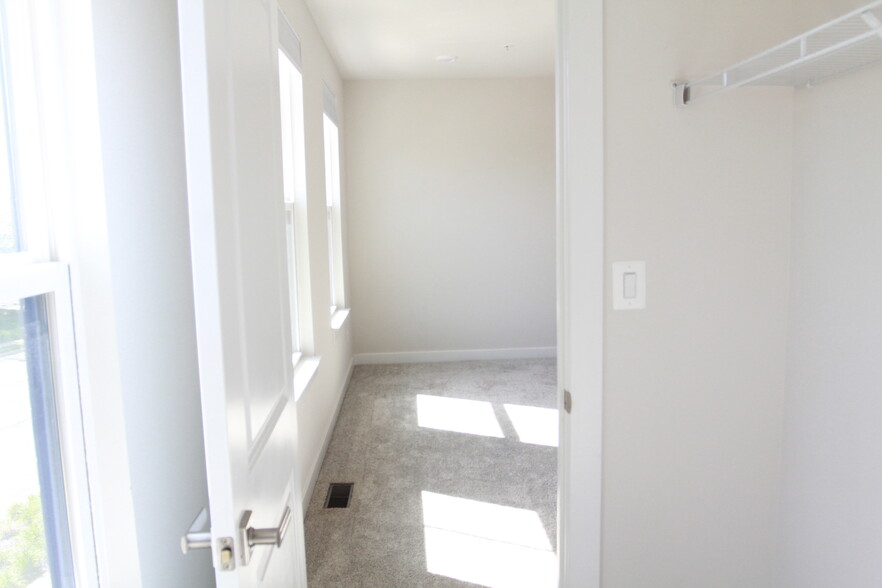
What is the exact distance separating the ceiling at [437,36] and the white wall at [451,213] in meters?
0.26

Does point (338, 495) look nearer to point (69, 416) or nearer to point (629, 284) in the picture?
point (629, 284)

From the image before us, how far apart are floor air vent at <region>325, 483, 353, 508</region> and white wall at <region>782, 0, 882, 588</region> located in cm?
204

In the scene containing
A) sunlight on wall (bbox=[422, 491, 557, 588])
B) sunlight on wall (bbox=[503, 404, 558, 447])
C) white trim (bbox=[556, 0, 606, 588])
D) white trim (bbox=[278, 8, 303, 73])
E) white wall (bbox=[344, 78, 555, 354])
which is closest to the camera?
white trim (bbox=[556, 0, 606, 588])

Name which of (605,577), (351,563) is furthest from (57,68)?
(351,563)

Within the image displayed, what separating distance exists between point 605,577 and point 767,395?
2.03 feet

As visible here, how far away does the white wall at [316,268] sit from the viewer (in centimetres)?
304

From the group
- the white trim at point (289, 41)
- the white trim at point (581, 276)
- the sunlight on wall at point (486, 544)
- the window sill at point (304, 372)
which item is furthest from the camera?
the window sill at point (304, 372)

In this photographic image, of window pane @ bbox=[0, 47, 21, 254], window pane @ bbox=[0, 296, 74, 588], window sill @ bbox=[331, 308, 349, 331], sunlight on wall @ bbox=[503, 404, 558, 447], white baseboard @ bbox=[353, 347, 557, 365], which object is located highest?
window pane @ bbox=[0, 47, 21, 254]

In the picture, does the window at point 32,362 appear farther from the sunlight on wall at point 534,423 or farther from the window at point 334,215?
the window at point 334,215

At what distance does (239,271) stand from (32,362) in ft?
1.01

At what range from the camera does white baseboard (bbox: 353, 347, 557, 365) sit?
225 inches

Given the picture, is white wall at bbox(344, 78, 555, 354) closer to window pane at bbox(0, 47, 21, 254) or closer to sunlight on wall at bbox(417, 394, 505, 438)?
sunlight on wall at bbox(417, 394, 505, 438)

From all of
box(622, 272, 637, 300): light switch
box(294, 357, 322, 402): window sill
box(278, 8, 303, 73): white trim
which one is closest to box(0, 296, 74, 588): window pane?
box(622, 272, 637, 300): light switch

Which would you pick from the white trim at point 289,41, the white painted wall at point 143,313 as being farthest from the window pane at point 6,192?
the white trim at point 289,41
